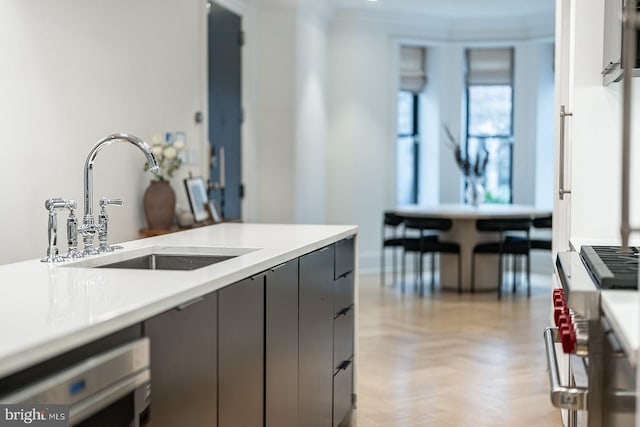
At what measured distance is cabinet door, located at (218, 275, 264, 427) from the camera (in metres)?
2.23

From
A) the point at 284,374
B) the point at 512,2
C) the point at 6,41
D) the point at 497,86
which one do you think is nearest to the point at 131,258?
the point at 284,374

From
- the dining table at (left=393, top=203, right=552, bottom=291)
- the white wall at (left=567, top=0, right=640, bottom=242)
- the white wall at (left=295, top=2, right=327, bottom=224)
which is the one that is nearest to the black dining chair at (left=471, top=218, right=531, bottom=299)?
the dining table at (left=393, top=203, right=552, bottom=291)

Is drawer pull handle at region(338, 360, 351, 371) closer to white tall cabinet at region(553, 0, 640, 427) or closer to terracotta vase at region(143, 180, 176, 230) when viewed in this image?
white tall cabinet at region(553, 0, 640, 427)

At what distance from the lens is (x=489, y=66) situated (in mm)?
9359

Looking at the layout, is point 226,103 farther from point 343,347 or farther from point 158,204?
point 343,347

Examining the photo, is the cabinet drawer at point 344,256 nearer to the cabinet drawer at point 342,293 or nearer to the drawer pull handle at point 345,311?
the cabinet drawer at point 342,293

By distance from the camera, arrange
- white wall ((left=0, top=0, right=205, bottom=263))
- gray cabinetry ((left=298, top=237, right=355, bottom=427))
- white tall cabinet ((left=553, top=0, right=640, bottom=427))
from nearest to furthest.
Result: gray cabinetry ((left=298, top=237, right=355, bottom=427)) → white tall cabinet ((left=553, top=0, right=640, bottom=427)) → white wall ((left=0, top=0, right=205, bottom=263))

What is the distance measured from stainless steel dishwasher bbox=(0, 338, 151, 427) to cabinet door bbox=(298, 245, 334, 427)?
1.29 meters

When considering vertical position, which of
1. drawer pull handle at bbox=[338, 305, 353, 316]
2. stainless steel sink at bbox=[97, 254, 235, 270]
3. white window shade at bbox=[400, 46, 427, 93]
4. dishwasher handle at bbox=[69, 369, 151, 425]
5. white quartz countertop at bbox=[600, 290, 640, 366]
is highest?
white window shade at bbox=[400, 46, 427, 93]

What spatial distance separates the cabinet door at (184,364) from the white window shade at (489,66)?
7.70m

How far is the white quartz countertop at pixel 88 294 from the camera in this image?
145 cm

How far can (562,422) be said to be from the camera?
3834 millimetres

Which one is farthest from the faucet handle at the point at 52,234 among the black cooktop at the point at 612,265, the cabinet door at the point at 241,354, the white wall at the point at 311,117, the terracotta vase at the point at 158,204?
the white wall at the point at 311,117

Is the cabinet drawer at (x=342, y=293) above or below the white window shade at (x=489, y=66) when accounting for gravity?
below
